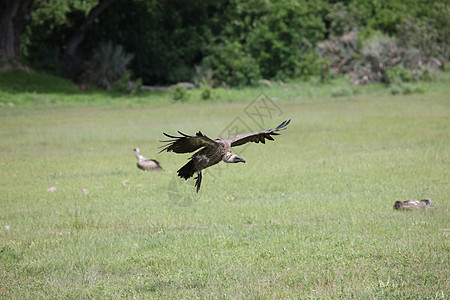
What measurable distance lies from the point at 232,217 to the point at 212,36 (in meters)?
27.0

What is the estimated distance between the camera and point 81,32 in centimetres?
3064

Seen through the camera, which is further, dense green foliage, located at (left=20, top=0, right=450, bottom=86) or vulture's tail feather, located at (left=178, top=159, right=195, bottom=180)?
dense green foliage, located at (left=20, top=0, right=450, bottom=86)

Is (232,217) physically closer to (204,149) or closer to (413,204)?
(413,204)

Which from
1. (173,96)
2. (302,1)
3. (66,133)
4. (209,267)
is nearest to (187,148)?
(209,267)

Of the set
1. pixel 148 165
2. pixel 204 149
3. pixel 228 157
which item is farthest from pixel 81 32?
pixel 228 157

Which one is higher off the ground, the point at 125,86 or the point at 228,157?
the point at 228,157

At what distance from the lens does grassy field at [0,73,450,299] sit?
6477mm

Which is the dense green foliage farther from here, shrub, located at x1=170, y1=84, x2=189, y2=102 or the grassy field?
the grassy field

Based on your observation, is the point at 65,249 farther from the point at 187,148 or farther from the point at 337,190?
the point at 337,190

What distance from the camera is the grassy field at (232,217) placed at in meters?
6.48

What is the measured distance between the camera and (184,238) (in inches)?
318

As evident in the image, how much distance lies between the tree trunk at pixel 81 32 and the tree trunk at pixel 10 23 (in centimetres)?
270

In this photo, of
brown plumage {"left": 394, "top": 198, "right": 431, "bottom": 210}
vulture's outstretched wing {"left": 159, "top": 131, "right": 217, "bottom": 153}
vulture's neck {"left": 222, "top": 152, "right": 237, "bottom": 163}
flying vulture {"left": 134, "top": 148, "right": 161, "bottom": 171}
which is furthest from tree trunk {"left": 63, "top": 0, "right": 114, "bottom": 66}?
vulture's neck {"left": 222, "top": 152, "right": 237, "bottom": 163}

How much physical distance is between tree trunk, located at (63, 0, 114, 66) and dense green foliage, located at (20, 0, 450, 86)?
48cm
